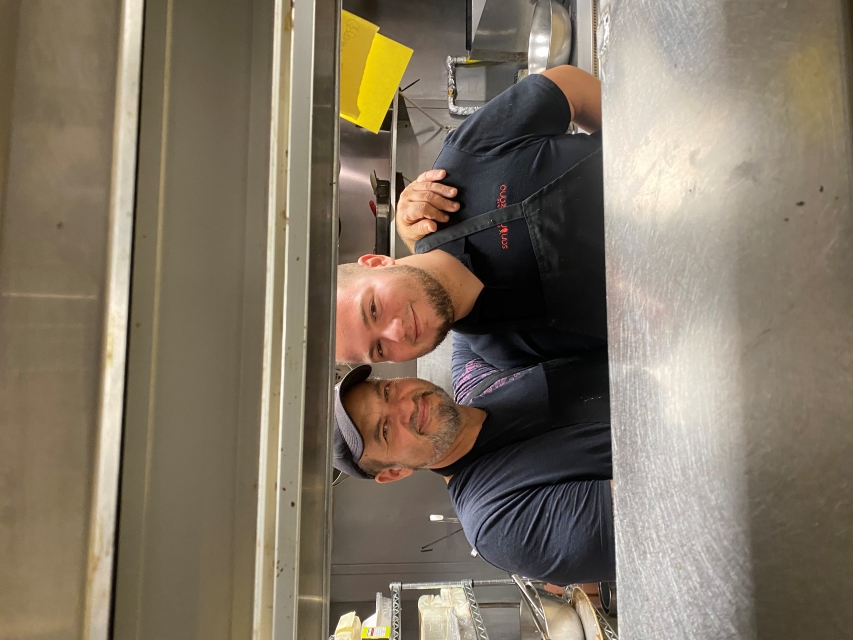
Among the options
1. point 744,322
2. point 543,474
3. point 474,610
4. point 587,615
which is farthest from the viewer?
point 474,610

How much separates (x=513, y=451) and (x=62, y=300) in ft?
2.71

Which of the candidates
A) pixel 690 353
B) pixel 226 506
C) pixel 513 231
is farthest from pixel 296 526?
pixel 513 231

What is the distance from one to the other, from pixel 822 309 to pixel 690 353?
0.25 feet

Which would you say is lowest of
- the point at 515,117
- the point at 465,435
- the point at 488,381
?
the point at 465,435

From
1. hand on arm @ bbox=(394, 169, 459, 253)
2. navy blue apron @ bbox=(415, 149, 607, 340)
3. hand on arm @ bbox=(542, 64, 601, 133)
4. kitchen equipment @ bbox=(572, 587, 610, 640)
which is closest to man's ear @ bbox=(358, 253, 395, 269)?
hand on arm @ bbox=(394, 169, 459, 253)

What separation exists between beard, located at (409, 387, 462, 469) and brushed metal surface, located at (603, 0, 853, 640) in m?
0.64

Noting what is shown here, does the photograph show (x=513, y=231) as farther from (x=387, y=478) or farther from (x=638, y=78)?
(x=387, y=478)

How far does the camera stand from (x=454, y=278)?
88 cm

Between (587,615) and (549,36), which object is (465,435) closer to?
(587,615)

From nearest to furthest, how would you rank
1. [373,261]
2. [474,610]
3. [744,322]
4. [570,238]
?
[744,322]
[570,238]
[373,261]
[474,610]

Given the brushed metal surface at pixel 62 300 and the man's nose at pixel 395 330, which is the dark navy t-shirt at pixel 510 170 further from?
the brushed metal surface at pixel 62 300

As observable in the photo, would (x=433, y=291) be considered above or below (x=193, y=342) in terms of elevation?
above

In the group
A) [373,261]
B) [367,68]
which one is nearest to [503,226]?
[373,261]

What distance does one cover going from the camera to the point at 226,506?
391 millimetres
